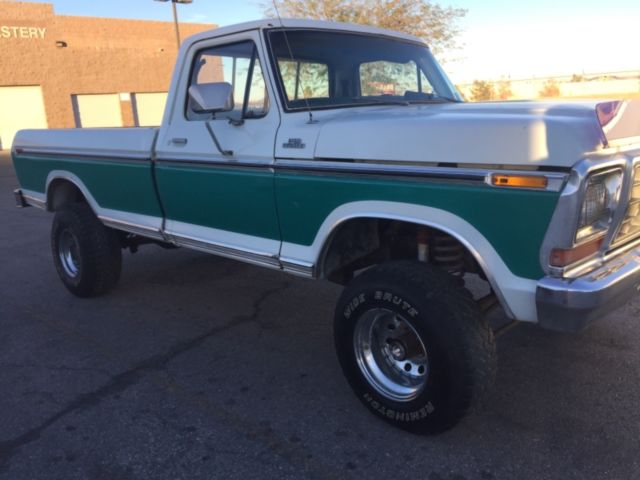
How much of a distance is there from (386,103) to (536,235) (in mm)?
1589

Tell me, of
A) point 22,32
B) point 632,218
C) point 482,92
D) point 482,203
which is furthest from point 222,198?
point 22,32

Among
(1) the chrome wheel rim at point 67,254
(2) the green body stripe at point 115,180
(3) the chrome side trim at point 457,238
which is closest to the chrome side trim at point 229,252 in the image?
(2) the green body stripe at point 115,180

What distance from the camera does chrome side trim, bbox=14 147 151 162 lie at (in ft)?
13.6

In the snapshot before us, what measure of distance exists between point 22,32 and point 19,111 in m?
3.76

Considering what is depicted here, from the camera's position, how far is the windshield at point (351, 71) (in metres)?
3.37

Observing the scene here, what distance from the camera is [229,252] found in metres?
3.61

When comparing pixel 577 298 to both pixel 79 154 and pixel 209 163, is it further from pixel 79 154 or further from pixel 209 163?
pixel 79 154

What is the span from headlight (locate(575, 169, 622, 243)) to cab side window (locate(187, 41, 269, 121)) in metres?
1.82

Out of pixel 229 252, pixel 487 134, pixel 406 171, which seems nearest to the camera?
pixel 487 134

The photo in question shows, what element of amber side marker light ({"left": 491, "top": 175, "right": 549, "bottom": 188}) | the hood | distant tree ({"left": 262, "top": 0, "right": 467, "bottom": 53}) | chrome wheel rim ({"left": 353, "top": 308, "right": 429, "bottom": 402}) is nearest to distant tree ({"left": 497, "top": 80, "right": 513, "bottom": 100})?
distant tree ({"left": 262, "top": 0, "right": 467, "bottom": 53})

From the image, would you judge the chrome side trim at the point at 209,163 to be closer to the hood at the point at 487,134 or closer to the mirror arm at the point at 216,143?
the mirror arm at the point at 216,143

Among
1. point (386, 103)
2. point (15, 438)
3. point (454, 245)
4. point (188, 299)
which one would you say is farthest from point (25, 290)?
point (454, 245)

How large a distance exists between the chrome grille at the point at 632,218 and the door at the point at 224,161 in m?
1.76

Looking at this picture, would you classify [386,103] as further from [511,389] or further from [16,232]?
[16,232]
